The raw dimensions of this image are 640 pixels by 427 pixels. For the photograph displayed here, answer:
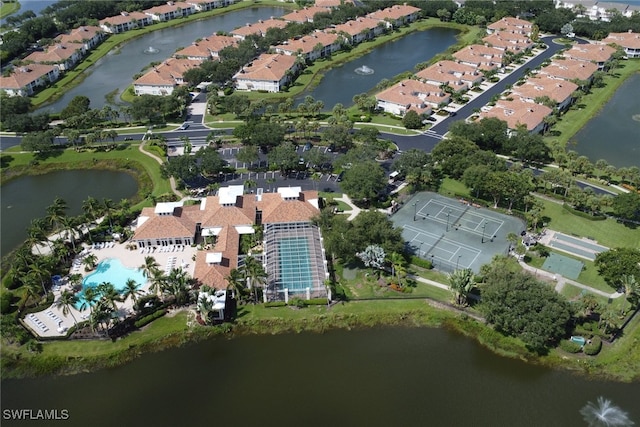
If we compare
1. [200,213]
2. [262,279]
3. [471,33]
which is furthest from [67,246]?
[471,33]

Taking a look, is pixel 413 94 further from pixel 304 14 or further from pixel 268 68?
pixel 304 14

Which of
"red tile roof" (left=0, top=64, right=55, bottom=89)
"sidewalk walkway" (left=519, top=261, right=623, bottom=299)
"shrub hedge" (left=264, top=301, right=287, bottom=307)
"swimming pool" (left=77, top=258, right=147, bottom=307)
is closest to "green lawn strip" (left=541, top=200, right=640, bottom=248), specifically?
"sidewalk walkway" (left=519, top=261, right=623, bottom=299)

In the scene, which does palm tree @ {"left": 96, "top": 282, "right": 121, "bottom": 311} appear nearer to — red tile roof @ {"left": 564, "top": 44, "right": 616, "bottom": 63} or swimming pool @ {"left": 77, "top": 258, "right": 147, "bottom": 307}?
swimming pool @ {"left": 77, "top": 258, "right": 147, "bottom": 307}

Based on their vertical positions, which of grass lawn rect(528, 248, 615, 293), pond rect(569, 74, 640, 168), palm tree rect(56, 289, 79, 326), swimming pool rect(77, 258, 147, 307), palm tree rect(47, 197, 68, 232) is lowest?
pond rect(569, 74, 640, 168)

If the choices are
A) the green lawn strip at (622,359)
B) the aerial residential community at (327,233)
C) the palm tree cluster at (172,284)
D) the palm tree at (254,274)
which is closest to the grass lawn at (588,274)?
the aerial residential community at (327,233)

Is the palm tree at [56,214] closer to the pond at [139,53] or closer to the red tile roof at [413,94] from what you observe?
the pond at [139,53]

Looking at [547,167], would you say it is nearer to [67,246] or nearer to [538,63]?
[538,63]
